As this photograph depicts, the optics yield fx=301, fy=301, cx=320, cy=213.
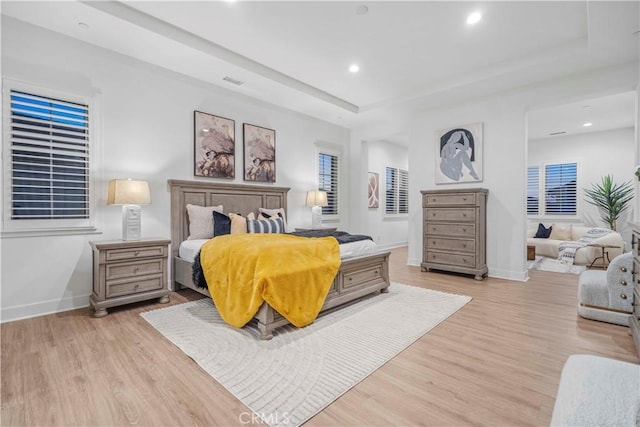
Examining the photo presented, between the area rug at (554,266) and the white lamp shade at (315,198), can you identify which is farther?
the white lamp shade at (315,198)

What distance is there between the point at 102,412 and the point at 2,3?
3649mm

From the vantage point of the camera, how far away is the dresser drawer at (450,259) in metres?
4.66

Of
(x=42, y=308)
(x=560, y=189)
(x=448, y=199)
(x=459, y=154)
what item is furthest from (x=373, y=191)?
(x=42, y=308)

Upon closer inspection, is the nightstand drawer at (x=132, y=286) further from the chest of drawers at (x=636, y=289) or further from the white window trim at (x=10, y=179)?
the chest of drawers at (x=636, y=289)

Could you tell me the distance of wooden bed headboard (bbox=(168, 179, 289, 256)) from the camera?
4.06 m

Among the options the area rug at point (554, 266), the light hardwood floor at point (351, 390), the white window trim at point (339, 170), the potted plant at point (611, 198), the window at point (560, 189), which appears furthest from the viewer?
the window at point (560, 189)

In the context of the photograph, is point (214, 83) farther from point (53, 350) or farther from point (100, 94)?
point (53, 350)

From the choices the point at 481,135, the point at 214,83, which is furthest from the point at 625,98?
the point at 214,83

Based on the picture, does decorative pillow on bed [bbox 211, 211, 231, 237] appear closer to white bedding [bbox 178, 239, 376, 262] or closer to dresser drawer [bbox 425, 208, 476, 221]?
white bedding [bbox 178, 239, 376, 262]

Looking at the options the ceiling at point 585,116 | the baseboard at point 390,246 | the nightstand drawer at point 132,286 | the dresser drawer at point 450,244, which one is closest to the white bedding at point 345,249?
the nightstand drawer at point 132,286

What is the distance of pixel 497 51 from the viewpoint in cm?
375

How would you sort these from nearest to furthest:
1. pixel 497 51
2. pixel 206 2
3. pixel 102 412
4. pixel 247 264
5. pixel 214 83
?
1. pixel 102 412
2. pixel 247 264
3. pixel 206 2
4. pixel 497 51
5. pixel 214 83

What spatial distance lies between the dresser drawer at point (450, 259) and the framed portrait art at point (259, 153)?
301cm

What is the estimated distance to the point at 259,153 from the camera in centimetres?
509
